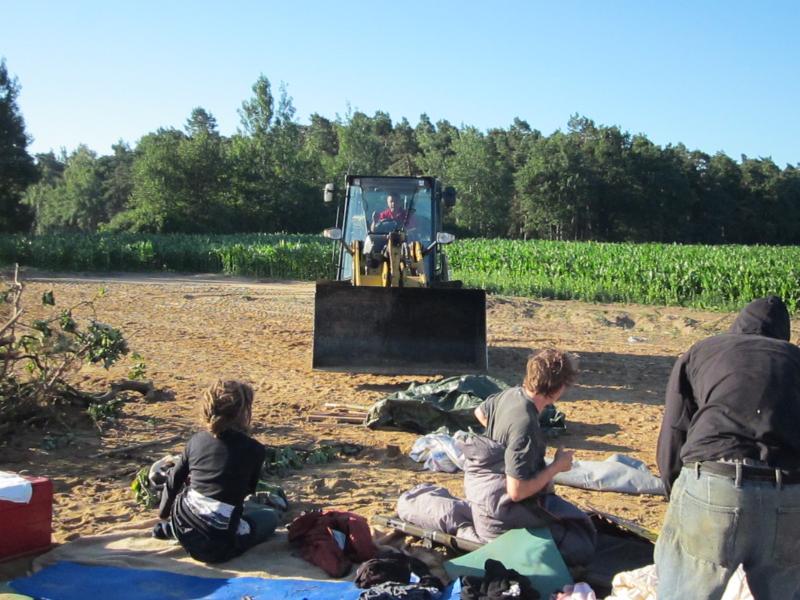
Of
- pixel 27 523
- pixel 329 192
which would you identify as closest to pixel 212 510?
pixel 27 523

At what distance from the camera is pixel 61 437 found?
731cm

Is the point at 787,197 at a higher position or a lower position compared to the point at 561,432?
higher

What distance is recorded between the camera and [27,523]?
4.57m

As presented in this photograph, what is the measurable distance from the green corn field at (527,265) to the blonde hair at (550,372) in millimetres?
17641

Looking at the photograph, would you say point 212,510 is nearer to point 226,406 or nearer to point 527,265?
point 226,406

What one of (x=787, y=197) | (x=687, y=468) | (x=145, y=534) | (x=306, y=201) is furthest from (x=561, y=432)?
(x=787, y=197)

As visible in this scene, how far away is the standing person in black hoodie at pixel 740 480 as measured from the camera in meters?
2.99

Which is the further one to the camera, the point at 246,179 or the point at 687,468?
the point at 246,179

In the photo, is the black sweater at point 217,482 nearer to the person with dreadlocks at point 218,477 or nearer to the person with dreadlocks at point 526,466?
the person with dreadlocks at point 218,477

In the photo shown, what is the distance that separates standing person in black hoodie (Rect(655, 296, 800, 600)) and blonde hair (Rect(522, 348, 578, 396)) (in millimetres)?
1002

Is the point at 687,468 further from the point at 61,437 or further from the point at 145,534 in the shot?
the point at 61,437

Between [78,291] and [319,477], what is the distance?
16.1 metres

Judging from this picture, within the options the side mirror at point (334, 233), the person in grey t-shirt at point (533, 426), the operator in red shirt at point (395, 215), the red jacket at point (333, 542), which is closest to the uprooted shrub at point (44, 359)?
the red jacket at point (333, 542)

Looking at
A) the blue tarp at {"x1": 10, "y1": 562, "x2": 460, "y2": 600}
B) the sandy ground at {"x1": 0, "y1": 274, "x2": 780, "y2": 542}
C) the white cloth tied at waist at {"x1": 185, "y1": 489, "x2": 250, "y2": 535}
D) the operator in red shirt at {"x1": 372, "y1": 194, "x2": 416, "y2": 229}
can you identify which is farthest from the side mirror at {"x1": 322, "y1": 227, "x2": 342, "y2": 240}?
the blue tarp at {"x1": 10, "y1": 562, "x2": 460, "y2": 600}
